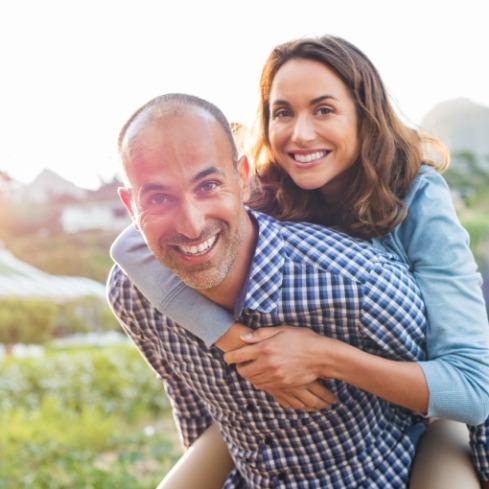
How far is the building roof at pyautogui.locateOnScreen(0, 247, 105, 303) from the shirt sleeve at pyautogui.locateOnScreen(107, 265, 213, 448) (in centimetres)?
585

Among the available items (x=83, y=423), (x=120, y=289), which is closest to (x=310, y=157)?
(x=120, y=289)

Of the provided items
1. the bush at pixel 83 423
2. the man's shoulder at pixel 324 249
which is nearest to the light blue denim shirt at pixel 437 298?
the man's shoulder at pixel 324 249

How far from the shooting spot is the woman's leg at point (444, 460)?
5.92ft

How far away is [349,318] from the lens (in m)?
1.78

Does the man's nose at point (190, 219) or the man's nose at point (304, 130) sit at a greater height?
the man's nose at point (304, 130)

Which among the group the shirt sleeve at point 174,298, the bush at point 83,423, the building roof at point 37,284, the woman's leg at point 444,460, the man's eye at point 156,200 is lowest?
the building roof at point 37,284

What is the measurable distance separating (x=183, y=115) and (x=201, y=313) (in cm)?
48

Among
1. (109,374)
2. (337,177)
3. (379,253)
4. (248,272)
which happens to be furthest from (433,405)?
(109,374)

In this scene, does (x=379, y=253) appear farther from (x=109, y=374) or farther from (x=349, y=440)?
(x=109, y=374)

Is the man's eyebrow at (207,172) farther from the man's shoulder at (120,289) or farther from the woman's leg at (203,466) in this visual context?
the woman's leg at (203,466)

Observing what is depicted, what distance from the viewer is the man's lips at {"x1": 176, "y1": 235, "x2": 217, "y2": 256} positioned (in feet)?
5.65

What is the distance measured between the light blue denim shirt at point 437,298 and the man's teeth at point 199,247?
18cm

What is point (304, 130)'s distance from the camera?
211 cm

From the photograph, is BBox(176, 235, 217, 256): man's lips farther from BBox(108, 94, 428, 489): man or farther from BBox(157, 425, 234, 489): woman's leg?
BBox(157, 425, 234, 489): woman's leg
